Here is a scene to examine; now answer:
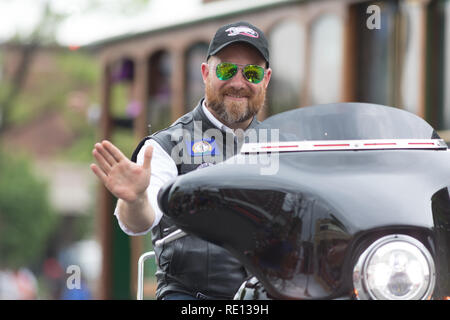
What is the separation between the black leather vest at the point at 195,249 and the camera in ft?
8.79

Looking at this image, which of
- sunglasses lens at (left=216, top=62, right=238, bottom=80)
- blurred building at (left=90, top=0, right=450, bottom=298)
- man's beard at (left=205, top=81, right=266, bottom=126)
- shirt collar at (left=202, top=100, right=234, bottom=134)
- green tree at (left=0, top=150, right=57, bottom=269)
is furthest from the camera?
→ green tree at (left=0, top=150, right=57, bottom=269)

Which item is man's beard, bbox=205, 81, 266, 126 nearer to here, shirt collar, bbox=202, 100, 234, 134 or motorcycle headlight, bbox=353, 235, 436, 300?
shirt collar, bbox=202, 100, 234, 134

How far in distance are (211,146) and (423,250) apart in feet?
3.55

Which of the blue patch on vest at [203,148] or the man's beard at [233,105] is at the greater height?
the man's beard at [233,105]

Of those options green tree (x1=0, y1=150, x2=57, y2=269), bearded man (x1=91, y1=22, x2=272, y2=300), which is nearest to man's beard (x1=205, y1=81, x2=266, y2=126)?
bearded man (x1=91, y1=22, x2=272, y2=300)

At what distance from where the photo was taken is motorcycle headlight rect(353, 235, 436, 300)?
5.96 feet

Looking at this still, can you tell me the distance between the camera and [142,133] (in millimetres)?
10188

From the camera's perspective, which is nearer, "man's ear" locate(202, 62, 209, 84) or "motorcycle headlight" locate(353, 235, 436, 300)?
"motorcycle headlight" locate(353, 235, 436, 300)

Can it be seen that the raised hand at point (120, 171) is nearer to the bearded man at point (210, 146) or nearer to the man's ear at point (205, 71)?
the bearded man at point (210, 146)

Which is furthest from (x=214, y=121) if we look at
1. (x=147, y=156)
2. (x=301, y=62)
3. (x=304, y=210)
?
(x=301, y=62)

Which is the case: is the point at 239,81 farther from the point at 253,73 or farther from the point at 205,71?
the point at 205,71

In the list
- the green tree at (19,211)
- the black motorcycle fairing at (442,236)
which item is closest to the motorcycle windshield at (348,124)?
the black motorcycle fairing at (442,236)

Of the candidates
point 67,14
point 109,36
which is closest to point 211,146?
point 109,36

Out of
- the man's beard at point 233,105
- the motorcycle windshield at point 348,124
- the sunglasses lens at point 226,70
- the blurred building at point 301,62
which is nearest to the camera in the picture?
the motorcycle windshield at point 348,124
